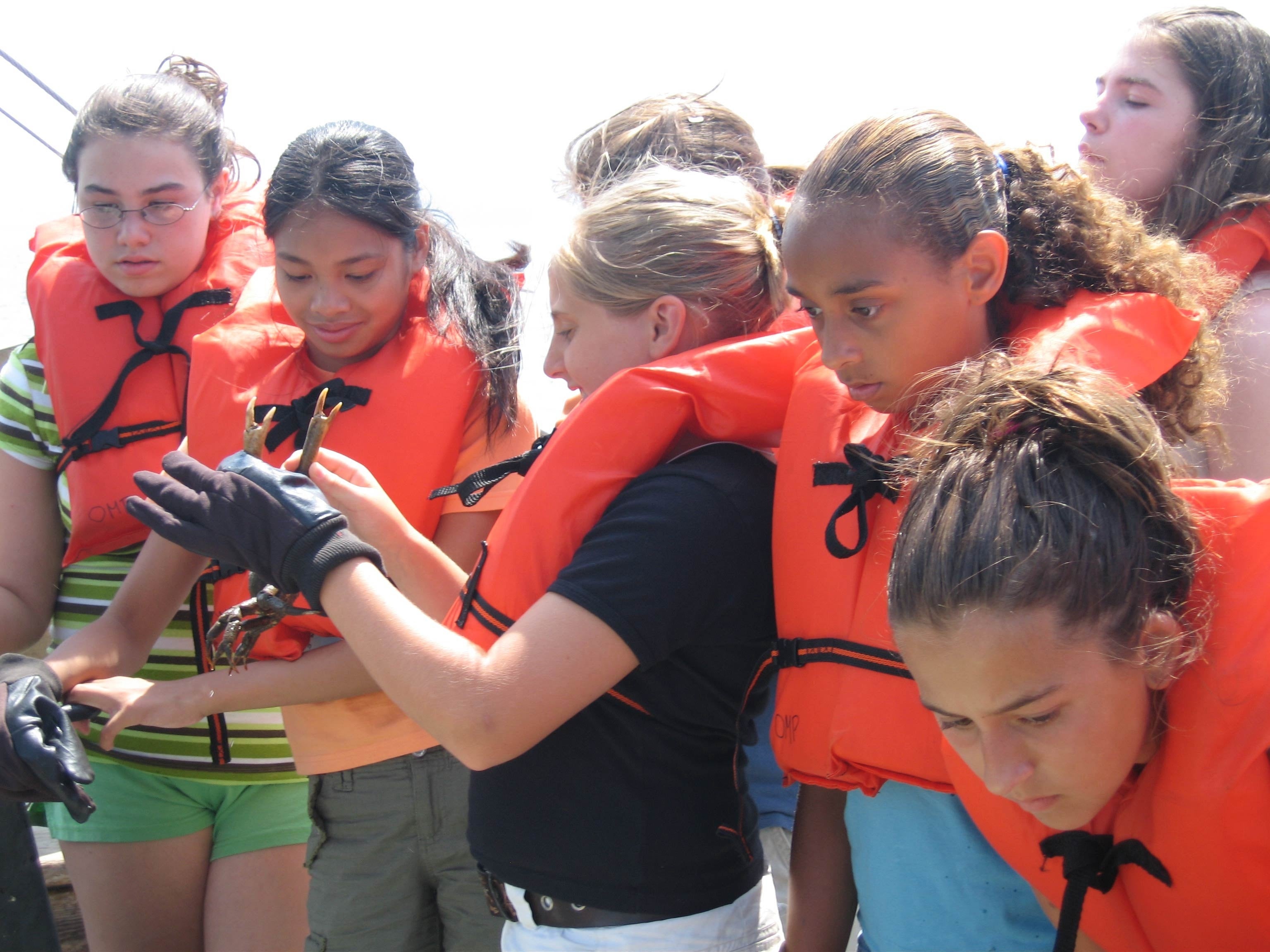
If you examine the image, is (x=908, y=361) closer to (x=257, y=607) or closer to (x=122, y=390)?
(x=257, y=607)

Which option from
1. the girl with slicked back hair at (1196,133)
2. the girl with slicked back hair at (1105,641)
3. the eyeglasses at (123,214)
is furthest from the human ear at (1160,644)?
the eyeglasses at (123,214)

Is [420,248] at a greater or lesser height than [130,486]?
greater

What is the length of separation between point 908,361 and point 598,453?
0.52 metres

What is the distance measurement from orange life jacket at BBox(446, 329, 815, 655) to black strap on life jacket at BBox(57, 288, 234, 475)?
4.78ft

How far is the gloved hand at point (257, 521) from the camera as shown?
5.59 feet

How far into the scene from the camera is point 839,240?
1.58 meters

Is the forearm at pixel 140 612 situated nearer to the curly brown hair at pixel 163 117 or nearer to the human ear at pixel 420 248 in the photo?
the human ear at pixel 420 248

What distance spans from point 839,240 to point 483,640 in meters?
0.84

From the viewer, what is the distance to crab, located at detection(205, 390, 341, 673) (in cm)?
194

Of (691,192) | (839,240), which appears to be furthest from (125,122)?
(839,240)

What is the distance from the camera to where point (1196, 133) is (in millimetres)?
2186

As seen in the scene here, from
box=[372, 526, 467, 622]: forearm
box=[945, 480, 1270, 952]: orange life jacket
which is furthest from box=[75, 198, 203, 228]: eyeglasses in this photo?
box=[945, 480, 1270, 952]: orange life jacket

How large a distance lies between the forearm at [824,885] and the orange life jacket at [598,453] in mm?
436

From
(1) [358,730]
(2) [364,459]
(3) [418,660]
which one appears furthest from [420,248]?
(3) [418,660]
